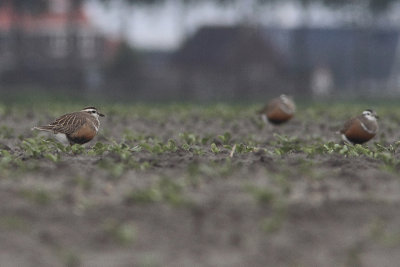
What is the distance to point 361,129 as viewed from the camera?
14.2 meters

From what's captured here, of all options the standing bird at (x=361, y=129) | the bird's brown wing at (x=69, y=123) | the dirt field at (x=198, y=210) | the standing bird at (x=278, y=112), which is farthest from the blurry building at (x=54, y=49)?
the dirt field at (x=198, y=210)

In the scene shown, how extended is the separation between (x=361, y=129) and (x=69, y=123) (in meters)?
5.08

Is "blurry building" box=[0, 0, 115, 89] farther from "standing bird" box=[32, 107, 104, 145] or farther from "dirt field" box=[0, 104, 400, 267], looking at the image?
"dirt field" box=[0, 104, 400, 267]

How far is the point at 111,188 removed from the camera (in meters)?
9.29

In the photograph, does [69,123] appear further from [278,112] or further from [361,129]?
[278,112]

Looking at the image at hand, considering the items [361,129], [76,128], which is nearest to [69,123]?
[76,128]

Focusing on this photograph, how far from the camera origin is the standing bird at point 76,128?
13327mm

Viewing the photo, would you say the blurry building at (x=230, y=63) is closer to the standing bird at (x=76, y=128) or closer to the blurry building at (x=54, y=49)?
the blurry building at (x=54, y=49)

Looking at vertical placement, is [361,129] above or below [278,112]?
above

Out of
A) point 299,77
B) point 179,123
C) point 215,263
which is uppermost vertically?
point 215,263

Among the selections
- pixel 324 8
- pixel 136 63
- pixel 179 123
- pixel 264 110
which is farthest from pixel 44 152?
pixel 324 8

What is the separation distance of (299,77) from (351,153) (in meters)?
53.3

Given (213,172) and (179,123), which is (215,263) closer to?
(213,172)

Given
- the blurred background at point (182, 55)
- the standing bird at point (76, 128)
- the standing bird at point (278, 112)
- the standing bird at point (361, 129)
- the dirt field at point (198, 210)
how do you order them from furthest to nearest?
1. the blurred background at point (182, 55)
2. the standing bird at point (278, 112)
3. the standing bird at point (361, 129)
4. the standing bird at point (76, 128)
5. the dirt field at point (198, 210)
